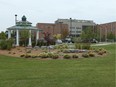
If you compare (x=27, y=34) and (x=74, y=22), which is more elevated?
(x=74, y=22)

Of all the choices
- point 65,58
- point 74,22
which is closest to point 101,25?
point 74,22

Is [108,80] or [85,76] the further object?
[85,76]

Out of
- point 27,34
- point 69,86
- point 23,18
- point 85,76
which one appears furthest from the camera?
point 23,18

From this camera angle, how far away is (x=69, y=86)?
1001 cm

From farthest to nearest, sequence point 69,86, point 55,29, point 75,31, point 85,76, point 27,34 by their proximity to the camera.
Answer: point 75,31, point 55,29, point 27,34, point 85,76, point 69,86

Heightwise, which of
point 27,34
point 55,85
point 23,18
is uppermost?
point 23,18

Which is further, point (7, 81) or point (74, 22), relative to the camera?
point (74, 22)

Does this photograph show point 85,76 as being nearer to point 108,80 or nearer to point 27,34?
point 108,80

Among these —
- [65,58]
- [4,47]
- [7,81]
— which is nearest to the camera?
[7,81]

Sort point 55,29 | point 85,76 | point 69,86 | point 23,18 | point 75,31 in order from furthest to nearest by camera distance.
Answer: point 75,31 → point 55,29 → point 23,18 → point 85,76 → point 69,86

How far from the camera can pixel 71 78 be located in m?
11.7

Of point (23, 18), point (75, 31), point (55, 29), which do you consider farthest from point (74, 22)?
point (23, 18)

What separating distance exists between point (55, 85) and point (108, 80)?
2.25 metres

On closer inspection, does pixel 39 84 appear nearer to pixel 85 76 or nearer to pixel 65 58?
pixel 85 76
